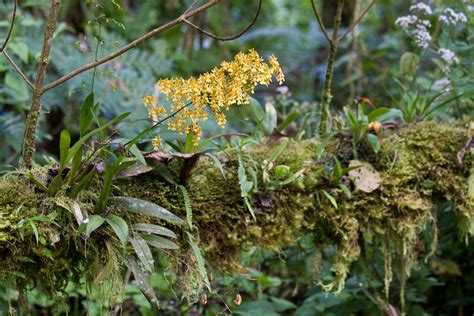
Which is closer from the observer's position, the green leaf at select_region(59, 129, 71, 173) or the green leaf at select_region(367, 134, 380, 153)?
the green leaf at select_region(59, 129, 71, 173)

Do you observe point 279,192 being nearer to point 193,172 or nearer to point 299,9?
point 193,172

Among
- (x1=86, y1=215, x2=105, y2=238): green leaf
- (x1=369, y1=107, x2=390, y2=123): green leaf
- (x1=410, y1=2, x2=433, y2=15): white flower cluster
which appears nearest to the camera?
(x1=86, y1=215, x2=105, y2=238): green leaf

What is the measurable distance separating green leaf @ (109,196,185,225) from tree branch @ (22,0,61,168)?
0.33 meters

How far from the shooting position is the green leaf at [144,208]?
5.57ft

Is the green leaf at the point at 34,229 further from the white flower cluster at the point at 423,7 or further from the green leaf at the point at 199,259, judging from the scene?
the white flower cluster at the point at 423,7

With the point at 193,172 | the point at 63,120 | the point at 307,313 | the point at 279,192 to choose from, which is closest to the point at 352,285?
the point at 307,313

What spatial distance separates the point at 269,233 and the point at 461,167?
2.70 feet

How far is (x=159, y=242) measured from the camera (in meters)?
1.69

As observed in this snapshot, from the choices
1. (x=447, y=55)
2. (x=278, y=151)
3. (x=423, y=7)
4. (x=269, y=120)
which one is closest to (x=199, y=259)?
(x=278, y=151)

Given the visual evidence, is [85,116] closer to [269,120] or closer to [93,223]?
[93,223]

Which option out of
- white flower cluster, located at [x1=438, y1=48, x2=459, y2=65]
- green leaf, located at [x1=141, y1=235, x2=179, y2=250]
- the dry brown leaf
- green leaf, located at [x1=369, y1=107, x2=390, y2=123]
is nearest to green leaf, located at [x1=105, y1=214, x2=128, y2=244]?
green leaf, located at [x1=141, y1=235, x2=179, y2=250]

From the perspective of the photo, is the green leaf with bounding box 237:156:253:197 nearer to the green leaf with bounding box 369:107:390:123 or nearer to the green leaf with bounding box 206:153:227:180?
the green leaf with bounding box 206:153:227:180

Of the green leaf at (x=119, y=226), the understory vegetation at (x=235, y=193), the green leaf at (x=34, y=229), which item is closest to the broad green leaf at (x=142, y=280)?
the understory vegetation at (x=235, y=193)

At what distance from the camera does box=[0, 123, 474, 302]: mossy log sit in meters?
1.67
